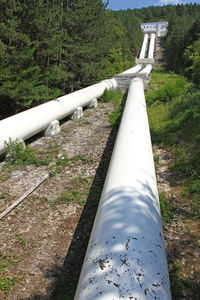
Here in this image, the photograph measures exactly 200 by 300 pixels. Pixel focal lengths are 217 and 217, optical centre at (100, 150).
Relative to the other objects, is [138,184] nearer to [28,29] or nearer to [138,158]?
[138,158]

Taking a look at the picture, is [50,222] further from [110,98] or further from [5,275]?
[110,98]

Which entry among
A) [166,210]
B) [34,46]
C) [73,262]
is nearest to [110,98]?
[34,46]

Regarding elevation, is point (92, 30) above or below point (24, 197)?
above

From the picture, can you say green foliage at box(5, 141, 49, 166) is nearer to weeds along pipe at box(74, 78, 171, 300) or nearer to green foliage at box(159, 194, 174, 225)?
weeds along pipe at box(74, 78, 171, 300)

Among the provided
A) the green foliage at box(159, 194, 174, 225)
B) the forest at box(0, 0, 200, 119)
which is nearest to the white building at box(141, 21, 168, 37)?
the forest at box(0, 0, 200, 119)

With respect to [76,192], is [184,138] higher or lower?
higher

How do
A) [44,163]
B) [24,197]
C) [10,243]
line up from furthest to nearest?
[44,163] → [24,197] → [10,243]

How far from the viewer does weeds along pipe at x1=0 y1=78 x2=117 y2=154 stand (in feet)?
14.9

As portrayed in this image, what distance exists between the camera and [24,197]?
355cm

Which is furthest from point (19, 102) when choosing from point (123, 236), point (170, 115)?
point (123, 236)

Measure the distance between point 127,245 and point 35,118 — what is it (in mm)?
4398

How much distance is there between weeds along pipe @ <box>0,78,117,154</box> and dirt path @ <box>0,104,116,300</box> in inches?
21.6

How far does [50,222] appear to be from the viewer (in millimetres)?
3094

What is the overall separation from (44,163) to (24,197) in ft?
3.96
